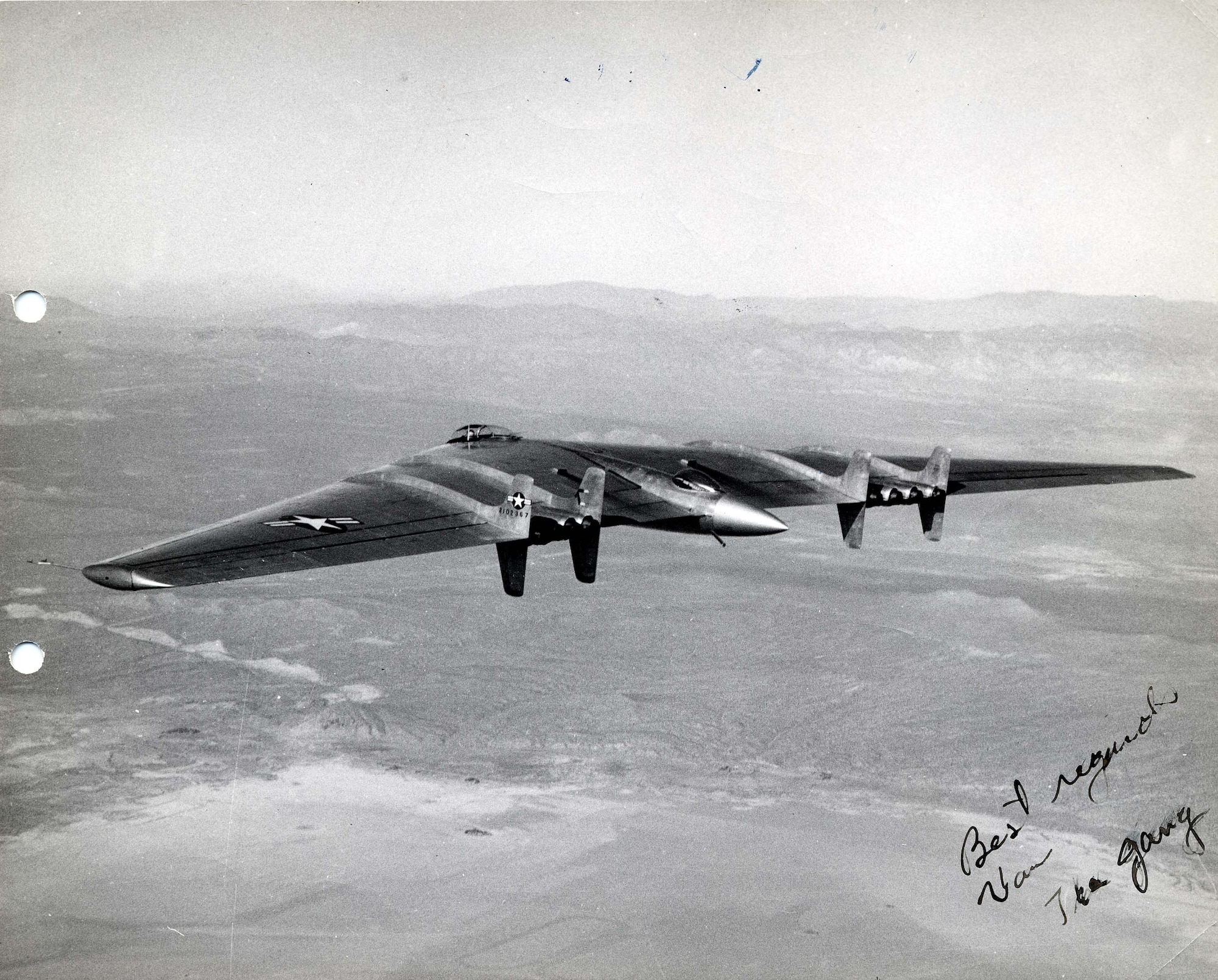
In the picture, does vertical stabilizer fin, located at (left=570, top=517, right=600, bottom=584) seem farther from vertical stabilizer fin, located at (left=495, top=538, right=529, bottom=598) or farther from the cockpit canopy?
the cockpit canopy

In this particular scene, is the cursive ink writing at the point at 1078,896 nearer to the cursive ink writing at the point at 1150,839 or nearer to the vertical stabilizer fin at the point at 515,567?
the cursive ink writing at the point at 1150,839

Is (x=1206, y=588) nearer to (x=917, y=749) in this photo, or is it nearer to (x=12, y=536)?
(x=917, y=749)

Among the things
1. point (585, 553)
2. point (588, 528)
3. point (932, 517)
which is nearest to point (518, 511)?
point (588, 528)

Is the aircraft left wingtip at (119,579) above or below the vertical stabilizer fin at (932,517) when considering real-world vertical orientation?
below

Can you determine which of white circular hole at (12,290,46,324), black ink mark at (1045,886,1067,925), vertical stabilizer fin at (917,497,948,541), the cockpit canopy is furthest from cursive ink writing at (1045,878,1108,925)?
white circular hole at (12,290,46,324)

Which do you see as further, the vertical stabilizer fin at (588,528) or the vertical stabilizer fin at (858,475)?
the vertical stabilizer fin at (858,475)

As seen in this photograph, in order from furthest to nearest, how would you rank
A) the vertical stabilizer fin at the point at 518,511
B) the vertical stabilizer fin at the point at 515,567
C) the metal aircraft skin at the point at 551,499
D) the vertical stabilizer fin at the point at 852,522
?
the vertical stabilizer fin at the point at 852,522 < the vertical stabilizer fin at the point at 515,567 < the vertical stabilizer fin at the point at 518,511 < the metal aircraft skin at the point at 551,499

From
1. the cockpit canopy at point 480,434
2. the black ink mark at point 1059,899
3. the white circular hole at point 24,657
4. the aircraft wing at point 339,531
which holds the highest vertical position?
the cockpit canopy at point 480,434

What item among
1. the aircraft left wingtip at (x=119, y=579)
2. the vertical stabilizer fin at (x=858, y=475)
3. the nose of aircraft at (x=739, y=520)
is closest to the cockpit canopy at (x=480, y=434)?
the nose of aircraft at (x=739, y=520)
